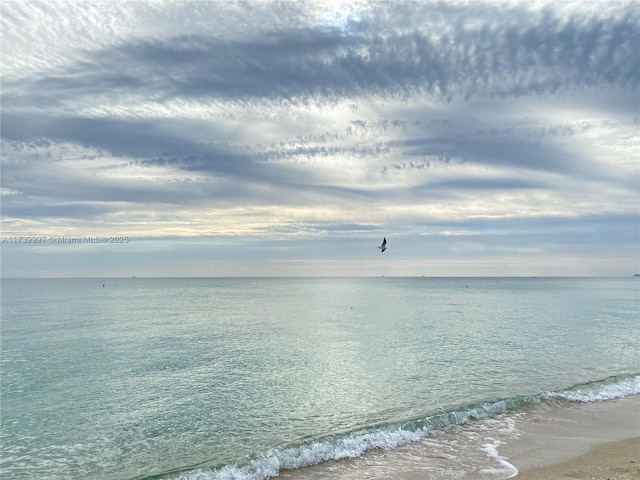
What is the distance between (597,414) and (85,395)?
27159 mm

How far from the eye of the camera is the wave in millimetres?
16172

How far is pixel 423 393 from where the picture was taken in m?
25.9

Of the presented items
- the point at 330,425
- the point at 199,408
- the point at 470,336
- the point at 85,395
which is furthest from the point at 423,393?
the point at 470,336

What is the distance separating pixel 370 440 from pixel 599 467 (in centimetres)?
795

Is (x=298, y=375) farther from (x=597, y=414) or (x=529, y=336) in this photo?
(x=529, y=336)

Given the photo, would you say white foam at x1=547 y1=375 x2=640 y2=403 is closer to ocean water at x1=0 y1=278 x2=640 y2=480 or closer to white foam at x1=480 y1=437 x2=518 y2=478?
ocean water at x1=0 y1=278 x2=640 y2=480

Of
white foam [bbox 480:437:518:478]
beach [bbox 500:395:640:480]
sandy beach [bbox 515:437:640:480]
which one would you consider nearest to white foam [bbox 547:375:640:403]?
beach [bbox 500:395:640:480]

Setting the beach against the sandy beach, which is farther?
the beach

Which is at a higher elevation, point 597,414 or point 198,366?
point 597,414

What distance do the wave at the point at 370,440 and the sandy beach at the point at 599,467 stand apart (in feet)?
17.7

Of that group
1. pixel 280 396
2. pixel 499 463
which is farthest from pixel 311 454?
Answer: pixel 280 396

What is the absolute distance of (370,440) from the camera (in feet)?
60.8

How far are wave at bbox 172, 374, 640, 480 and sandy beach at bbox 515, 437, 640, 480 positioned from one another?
5.38 meters

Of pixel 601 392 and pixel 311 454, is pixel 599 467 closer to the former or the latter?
pixel 311 454
